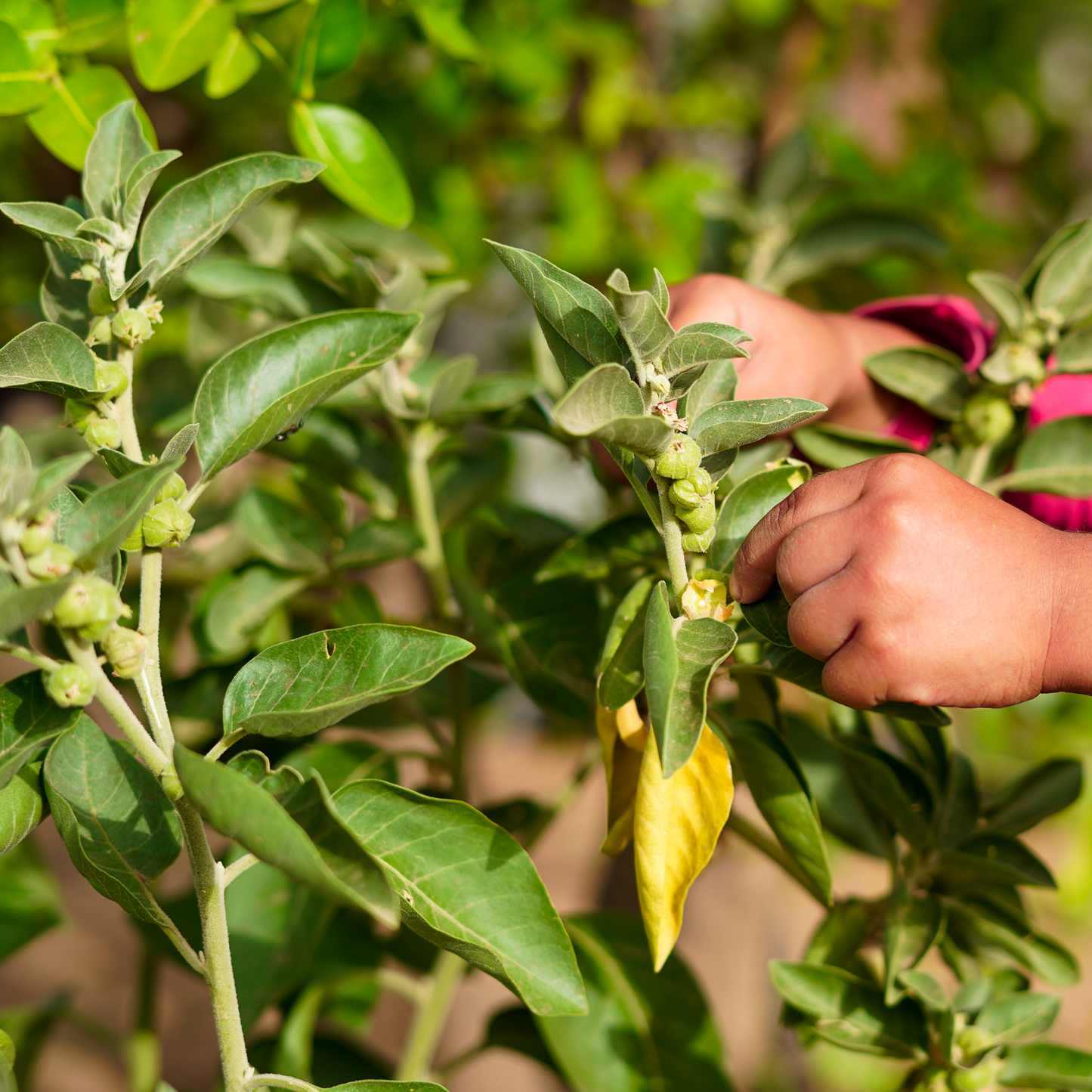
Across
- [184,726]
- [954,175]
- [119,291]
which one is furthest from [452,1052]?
[954,175]

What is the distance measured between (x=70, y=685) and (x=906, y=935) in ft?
1.98

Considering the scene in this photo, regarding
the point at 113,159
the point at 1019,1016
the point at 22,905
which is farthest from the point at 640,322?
the point at 22,905

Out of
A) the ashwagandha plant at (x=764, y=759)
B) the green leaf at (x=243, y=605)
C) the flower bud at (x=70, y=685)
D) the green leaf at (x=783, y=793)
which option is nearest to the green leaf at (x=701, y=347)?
the ashwagandha plant at (x=764, y=759)

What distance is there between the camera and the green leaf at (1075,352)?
76 cm

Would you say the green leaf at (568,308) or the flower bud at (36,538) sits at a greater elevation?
the green leaf at (568,308)

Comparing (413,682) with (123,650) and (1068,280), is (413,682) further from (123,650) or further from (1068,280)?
(1068,280)

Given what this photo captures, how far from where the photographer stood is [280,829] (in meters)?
0.38

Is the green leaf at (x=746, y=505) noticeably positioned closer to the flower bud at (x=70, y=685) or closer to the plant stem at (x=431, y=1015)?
the flower bud at (x=70, y=685)

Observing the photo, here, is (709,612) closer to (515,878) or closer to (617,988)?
(515,878)

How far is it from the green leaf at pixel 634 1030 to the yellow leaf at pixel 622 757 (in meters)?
0.34

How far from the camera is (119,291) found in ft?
1.79

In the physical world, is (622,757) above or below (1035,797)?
above

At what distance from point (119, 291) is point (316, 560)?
0.33 m

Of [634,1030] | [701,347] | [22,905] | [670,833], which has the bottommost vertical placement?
[22,905]
